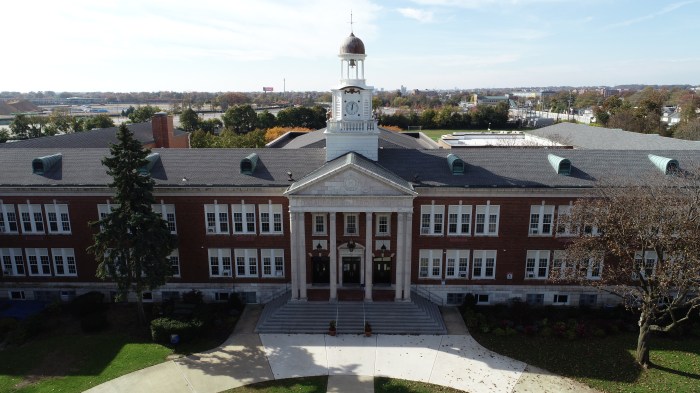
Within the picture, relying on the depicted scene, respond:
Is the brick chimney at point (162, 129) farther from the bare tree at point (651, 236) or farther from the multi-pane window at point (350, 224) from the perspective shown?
the bare tree at point (651, 236)

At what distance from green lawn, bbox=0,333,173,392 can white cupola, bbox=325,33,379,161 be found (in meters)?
20.6

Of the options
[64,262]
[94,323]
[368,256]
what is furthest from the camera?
[64,262]

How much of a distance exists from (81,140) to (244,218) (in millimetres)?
39388

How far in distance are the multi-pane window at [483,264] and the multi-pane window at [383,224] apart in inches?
281

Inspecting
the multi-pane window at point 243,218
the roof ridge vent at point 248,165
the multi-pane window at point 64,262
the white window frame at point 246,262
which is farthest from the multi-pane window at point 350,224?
the multi-pane window at point 64,262

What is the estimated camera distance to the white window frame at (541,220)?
36.5 m

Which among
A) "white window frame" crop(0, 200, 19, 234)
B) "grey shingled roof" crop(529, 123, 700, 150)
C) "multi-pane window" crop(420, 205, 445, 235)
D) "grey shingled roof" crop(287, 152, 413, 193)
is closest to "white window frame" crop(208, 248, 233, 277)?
"grey shingled roof" crop(287, 152, 413, 193)

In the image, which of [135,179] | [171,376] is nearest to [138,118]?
[135,179]

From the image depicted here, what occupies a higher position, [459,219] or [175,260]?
[459,219]

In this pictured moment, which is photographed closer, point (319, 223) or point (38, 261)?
point (319, 223)

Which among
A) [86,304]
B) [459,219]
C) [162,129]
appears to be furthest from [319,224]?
[162,129]

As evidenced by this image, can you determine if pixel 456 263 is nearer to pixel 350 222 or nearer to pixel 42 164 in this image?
pixel 350 222

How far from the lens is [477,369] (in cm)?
2964

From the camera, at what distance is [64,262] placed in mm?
39000
